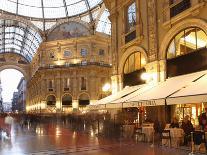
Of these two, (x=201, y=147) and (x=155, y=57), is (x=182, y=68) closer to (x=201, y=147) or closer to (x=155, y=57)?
(x=155, y=57)

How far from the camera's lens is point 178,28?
17.1 metres

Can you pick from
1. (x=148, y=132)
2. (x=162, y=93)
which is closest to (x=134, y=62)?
(x=148, y=132)

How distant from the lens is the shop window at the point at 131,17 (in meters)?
22.5

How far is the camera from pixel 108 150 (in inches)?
540

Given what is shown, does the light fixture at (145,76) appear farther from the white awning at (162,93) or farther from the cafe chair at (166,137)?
the cafe chair at (166,137)

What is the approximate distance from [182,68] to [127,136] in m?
5.20

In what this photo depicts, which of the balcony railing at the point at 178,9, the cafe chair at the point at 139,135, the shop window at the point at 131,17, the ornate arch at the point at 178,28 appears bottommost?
the cafe chair at the point at 139,135

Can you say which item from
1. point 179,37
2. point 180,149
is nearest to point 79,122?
point 179,37

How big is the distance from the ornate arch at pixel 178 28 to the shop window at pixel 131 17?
15.0 feet

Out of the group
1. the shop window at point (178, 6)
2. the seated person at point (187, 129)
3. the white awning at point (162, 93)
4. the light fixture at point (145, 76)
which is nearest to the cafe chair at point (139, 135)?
the white awning at point (162, 93)

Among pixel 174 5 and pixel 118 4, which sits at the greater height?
pixel 118 4

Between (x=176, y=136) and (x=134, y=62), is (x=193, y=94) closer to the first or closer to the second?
(x=176, y=136)

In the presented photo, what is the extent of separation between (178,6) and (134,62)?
6074 mm

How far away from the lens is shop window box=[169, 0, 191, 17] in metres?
16.5
